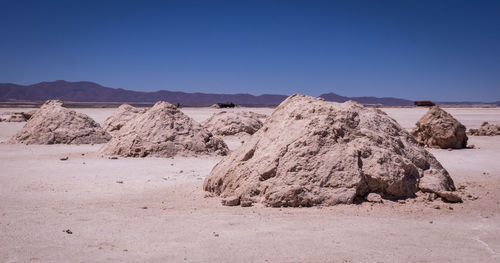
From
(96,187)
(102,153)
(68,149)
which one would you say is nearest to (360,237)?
(96,187)

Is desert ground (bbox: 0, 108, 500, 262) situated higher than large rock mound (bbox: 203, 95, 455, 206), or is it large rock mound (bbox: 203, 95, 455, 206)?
large rock mound (bbox: 203, 95, 455, 206)

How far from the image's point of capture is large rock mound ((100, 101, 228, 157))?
10500 millimetres

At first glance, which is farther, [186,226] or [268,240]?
[186,226]

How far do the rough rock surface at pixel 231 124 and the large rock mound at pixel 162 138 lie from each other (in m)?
5.42

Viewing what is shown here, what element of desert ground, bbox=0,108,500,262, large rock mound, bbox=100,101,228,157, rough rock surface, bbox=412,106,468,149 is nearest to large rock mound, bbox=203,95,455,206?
desert ground, bbox=0,108,500,262

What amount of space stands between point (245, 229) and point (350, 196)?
5.02 feet

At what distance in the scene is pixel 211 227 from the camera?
4.46 meters

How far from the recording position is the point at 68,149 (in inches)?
477

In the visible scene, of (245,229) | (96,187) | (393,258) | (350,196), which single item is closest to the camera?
(393,258)

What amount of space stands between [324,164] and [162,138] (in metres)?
6.05

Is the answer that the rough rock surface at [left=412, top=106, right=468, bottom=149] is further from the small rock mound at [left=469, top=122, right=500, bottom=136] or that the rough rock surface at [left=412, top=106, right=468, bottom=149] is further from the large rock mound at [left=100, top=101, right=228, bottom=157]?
the large rock mound at [left=100, top=101, right=228, bottom=157]

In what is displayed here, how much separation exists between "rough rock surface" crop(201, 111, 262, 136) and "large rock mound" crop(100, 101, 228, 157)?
542cm

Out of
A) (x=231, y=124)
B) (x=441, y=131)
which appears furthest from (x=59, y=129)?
(x=441, y=131)

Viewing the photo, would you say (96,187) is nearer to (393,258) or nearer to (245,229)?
(245,229)
